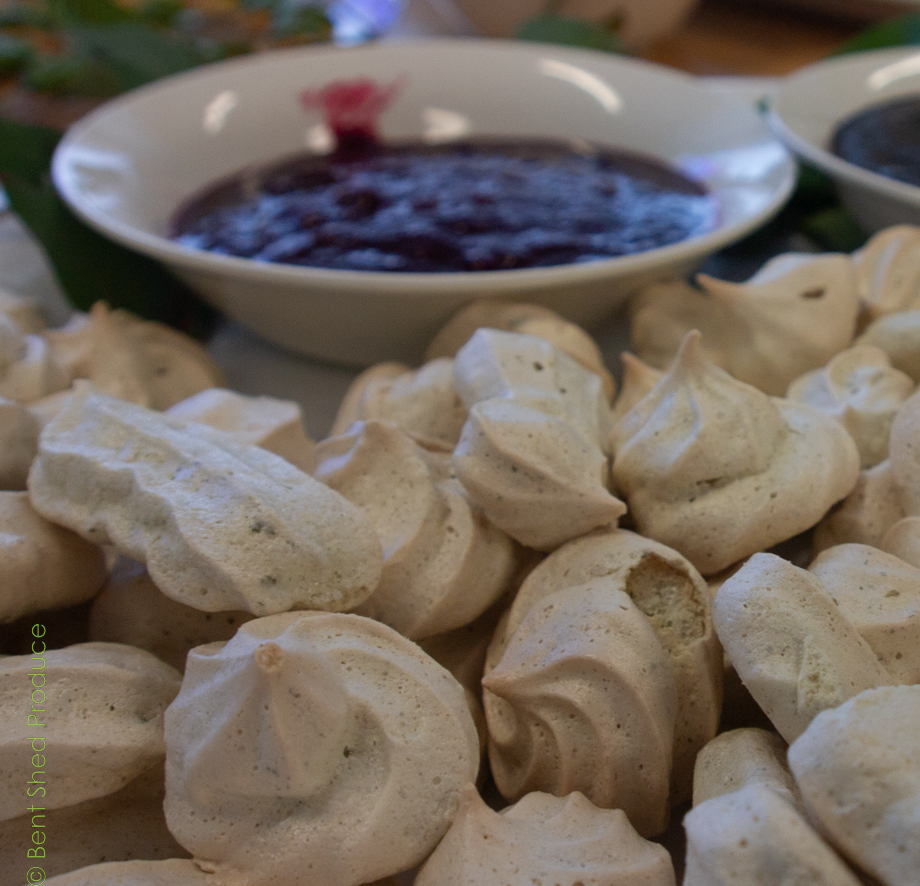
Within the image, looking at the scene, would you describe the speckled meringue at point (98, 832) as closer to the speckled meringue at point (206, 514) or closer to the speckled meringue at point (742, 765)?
the speckled meringue at point (206, 514)

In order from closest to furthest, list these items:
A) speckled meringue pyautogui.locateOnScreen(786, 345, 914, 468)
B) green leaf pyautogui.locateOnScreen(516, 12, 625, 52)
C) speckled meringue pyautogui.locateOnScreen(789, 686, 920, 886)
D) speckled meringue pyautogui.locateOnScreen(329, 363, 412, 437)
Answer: speckled meringue pyautogui.locateOnScreen(789, 686, 920, 886) → speckled meringue pyautogui.locateOnScreen(786, 345, 914, 468) → speckled meringue pyautogui.locateOnScreen(329, 363, 412, 437) → green leaf pyautogui.locateOnScreen(516, 12, 625, 52)

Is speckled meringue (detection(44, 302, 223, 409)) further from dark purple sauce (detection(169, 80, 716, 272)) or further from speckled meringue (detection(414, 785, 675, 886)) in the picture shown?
speckled meringue (detection(414, 785, 675, 886))

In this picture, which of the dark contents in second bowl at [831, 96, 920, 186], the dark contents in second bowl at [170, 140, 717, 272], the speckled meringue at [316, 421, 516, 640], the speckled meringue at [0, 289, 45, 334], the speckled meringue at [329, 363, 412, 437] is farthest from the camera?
the dark contents in second bowl at [831, 96, 920, 186]

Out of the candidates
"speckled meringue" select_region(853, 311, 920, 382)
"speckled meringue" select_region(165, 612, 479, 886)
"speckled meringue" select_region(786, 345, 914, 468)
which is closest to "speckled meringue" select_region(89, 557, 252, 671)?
"speckled meringue" select_region(165, 612, 479, 886)

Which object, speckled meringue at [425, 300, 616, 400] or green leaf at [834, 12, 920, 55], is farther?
green leaf at [834, 12, 920, 55]

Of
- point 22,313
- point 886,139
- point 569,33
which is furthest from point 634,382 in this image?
point 569,33

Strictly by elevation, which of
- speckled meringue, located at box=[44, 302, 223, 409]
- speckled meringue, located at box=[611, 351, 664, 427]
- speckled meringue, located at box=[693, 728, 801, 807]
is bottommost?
speckled meringue, located at box=[44, 302, 223, 409]

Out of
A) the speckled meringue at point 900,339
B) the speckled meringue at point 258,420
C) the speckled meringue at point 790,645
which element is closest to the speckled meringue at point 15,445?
the speckled meringue at point 258,420

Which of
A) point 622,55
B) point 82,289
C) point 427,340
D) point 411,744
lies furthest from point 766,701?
point 622,55

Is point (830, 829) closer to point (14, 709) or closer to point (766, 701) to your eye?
point (766, 701)
